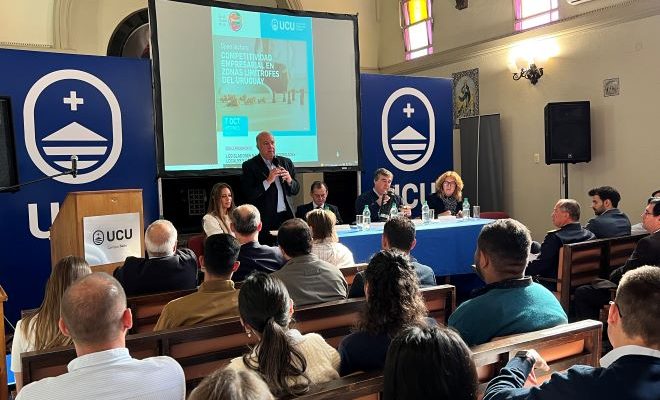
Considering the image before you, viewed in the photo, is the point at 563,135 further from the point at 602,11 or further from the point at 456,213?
Answer: the point at 456,213

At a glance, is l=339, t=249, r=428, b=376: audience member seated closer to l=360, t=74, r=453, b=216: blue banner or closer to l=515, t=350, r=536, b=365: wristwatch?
l=515, t=350, r=536, b=365: wristwatch

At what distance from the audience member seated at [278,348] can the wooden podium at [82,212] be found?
6.82 feet

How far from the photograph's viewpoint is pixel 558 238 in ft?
14.6

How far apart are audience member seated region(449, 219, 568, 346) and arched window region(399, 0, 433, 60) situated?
321 inches

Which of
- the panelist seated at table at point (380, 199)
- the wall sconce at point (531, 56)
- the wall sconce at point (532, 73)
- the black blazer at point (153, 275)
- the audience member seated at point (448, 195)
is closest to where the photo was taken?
the black blazer at point (153, 275)

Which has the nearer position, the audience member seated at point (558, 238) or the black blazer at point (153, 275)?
the black blazer at point (153, 275)

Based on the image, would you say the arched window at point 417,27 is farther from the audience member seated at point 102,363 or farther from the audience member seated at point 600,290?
the audience member seated at point 102,363

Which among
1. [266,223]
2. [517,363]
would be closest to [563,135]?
[266,223]

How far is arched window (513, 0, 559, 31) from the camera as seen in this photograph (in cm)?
793

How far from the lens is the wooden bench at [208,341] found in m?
1.90

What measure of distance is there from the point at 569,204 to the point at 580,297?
743 mm

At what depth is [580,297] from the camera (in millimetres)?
4262

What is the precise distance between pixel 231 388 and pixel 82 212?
298cm

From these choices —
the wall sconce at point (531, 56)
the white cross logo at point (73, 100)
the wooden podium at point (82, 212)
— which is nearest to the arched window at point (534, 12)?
the wall sconce at point (531, 56)
